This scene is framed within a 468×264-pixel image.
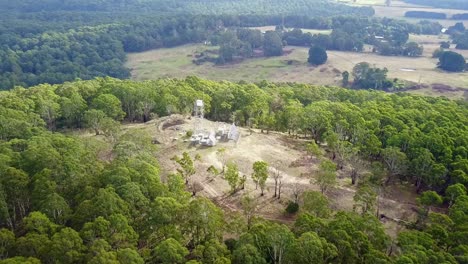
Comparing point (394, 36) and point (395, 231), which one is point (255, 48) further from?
point (395, 231)

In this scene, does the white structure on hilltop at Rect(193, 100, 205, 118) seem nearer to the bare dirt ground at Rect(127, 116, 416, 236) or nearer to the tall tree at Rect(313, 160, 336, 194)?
the bare dirt ground at Rect(127, 116, 416, 236)

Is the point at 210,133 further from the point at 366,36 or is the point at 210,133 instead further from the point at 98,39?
the point at 366,36

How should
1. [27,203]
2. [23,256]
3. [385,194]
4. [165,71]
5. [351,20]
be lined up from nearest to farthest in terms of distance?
[23,256] < [27,203] < [385,194] < [165,71] < [351,20]

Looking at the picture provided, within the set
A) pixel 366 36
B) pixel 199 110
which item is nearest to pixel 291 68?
pixel 366 36

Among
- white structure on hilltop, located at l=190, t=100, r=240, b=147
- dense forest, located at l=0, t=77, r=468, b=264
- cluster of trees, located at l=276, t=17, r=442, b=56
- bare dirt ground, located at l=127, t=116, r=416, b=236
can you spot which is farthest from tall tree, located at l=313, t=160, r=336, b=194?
cluster of trees, located at l=276, t=17, r=442, b=56

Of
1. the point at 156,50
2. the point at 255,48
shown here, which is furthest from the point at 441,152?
the point at 156,50

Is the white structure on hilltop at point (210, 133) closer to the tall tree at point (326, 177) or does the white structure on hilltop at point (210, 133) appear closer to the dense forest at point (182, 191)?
the dense forest at point (182, 191)
